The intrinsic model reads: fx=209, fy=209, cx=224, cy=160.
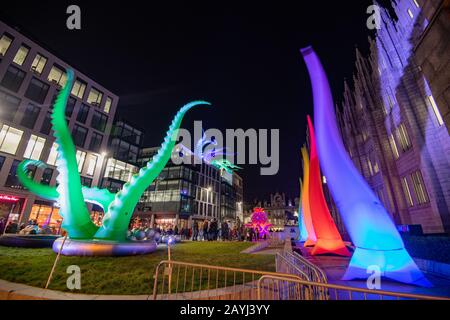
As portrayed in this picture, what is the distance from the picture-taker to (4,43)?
960 inches

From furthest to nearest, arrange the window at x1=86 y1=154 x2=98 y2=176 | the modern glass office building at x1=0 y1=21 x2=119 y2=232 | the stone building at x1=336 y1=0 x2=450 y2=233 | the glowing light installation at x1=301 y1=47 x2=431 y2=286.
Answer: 1. the window at x1=86 y1=154 x2=98 y2=176
2. the modern glass office building at x1=0 y1=21 x2=119 y2=232
3. the stone building at x1=336 y1=0 x2=450 y2=233
4. the glowing light installation at x1=301 y1=47 x2=431 y2=286

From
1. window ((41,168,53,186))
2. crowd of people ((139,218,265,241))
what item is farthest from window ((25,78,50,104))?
crowd of people ((139,218,265,241))

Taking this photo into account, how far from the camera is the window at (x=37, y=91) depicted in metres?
26.0

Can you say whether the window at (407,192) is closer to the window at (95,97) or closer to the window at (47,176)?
the window at (47,176)

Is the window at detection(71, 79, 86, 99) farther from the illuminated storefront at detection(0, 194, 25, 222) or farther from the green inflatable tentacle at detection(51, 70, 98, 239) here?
the green inflatable tentacle at detection(51, 70, 98, 239)

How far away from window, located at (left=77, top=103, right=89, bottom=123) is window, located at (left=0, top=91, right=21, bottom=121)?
23.8 ft

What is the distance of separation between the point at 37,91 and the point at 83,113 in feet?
19.7

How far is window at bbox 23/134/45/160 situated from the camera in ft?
81.5

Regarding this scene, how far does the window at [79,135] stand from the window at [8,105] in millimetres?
6747

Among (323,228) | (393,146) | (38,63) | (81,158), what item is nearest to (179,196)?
(81,158)

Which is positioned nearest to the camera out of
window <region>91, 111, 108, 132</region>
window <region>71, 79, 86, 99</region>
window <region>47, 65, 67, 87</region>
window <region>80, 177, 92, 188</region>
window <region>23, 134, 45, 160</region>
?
window <region>23, 134, 45, 160</region>

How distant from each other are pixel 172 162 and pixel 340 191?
40.4 m

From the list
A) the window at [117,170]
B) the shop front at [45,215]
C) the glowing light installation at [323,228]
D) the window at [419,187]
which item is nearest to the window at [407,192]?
the window at [419,187]
